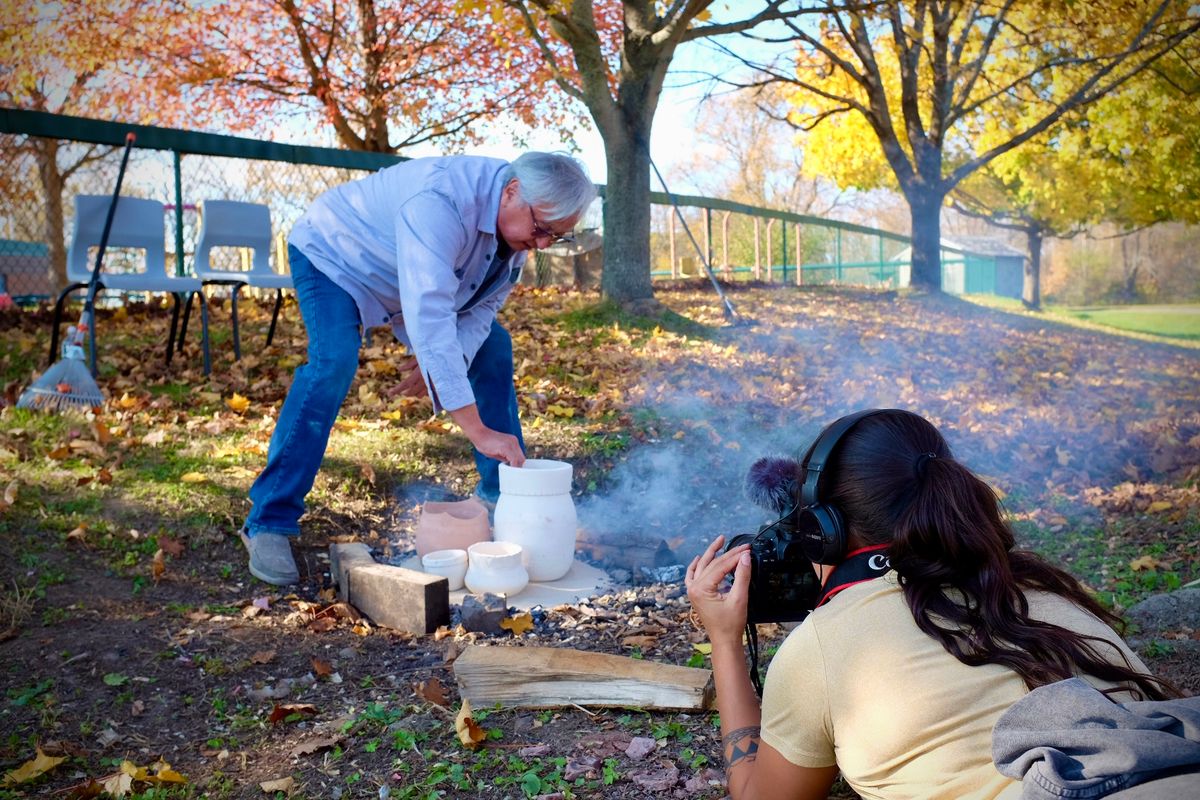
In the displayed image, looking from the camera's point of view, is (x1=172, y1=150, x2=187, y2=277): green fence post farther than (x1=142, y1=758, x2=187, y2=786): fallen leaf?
Yes

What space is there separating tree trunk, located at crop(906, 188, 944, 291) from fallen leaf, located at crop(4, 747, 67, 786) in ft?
48.6

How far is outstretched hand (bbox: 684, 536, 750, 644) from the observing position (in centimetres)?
188

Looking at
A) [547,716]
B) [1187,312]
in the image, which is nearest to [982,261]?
[1187,312]

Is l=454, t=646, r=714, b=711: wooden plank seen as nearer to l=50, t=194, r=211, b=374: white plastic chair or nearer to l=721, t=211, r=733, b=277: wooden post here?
l=50, t=194, r=211, b=374: white plastic chair

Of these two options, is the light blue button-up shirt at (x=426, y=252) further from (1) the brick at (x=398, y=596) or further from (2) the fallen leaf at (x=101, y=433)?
(2) the fallen leaf at (x=101, y=433)

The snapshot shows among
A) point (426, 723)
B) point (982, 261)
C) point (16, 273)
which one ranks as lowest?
point (426, 723)

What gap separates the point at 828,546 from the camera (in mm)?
1682

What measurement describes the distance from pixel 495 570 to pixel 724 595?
1840mm

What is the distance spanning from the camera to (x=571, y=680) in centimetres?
268

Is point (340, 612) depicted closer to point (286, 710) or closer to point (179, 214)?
point (286, 710)

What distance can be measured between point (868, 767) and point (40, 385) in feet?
17.1

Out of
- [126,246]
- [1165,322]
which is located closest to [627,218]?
[126,246]

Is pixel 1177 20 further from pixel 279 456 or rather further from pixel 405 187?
pixel 279 456

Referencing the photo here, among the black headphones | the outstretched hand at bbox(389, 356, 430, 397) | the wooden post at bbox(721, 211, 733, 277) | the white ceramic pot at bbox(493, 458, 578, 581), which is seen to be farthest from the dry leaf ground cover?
the wooden post at bbox(721, 211, 733, 277)
